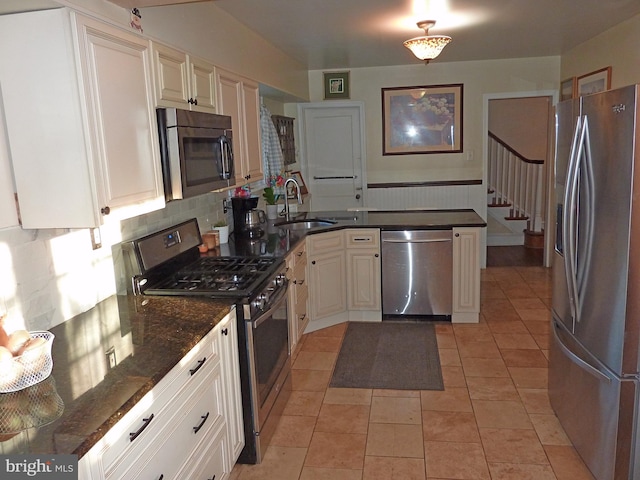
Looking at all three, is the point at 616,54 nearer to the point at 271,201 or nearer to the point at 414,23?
the point at 414,23

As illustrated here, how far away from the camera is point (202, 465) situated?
6.64 feet

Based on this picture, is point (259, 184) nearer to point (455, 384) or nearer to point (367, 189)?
point (367, 189)

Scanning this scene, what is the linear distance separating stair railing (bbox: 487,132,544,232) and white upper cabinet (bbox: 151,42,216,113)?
5430 millimetres

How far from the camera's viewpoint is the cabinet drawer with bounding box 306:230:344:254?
412 centimetres

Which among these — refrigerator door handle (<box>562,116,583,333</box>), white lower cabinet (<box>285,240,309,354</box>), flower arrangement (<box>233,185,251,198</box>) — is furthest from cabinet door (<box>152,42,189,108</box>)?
refrigerator door handle (<box>562,116,583,333</box>)

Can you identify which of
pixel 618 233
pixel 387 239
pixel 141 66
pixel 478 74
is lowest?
pixel 387 239

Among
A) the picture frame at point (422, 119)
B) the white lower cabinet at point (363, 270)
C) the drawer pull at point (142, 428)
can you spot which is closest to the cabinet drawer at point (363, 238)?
the white lower cabinet at point (363, 270)

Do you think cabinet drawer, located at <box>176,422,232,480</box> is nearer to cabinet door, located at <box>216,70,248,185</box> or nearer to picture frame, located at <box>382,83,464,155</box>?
cabinet door, located at <box>216,70,248,185</box>

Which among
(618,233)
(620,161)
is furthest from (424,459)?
(620,161)

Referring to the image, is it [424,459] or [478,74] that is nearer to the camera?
[424,459]

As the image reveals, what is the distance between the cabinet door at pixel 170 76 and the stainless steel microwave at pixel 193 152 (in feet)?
0.33

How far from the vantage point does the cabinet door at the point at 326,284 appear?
166 inches

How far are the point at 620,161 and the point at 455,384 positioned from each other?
1815mm

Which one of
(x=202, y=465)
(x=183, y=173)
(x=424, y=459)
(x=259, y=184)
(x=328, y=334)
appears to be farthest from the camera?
(x=259, y=184)
